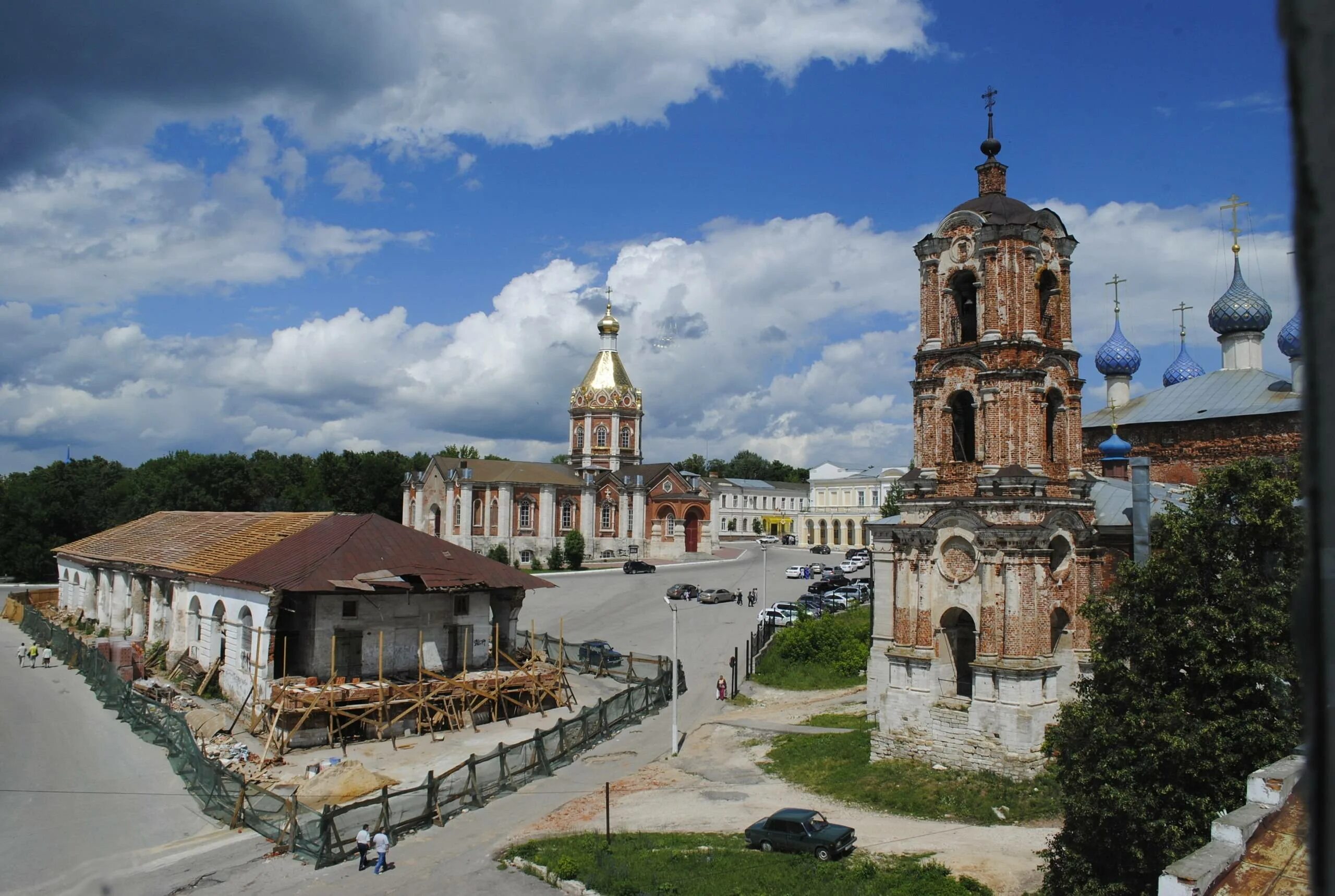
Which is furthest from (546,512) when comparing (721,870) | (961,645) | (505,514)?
(721,870)

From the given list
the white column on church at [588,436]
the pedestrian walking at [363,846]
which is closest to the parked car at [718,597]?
the white column on church at [588,436]

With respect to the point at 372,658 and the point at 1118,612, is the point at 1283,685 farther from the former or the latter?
the point at 372,658

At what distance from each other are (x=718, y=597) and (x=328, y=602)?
28398 mm

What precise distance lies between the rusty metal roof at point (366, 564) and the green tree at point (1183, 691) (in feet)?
70.5

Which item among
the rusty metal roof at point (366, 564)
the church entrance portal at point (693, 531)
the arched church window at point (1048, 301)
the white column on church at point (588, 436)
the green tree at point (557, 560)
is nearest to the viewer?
the arched church window at point (1048, 301)

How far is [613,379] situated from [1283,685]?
75281mm

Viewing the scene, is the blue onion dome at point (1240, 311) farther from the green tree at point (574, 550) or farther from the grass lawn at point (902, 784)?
the green tree at point (574, 550)

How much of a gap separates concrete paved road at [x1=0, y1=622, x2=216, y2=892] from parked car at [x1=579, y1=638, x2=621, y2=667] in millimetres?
16331

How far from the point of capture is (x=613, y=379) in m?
88.7

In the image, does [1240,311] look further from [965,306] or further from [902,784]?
[902,784]

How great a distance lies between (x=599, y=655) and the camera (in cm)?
3938

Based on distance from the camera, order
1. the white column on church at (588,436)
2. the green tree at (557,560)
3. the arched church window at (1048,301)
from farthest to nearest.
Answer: the white column on church at (588,436) → the green tree at (557,560) → the arched church window at (1048,301)

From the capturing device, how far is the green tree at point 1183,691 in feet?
48.0

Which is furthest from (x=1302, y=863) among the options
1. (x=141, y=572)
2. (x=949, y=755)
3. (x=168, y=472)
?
(x=168, y=472)
